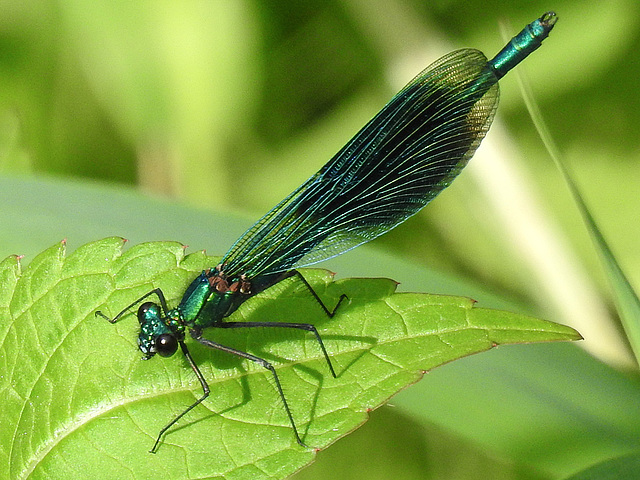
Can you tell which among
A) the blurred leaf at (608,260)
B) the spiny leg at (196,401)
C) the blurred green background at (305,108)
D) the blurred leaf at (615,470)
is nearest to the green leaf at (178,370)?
the spiny leg at (196,401)

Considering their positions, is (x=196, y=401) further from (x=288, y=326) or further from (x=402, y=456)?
(x=402, y=456)

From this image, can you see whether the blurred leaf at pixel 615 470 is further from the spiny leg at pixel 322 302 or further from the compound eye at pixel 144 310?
the compound eye at pixel 144 310

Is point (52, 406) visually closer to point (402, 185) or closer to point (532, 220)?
point (402, 185)

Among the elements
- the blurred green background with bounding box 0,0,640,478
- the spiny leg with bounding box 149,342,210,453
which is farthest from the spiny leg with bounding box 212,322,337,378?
the blurred green background with bounding box 0,0,640,478

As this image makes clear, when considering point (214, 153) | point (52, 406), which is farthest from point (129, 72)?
point (52, 406)

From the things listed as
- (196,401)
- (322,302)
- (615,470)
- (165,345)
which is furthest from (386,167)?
(615,470)

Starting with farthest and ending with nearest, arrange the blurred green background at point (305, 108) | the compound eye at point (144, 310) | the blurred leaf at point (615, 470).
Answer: the blurred green background at point (305, 108), the compound eye at point (144, 310), the blurred leaf at point (615, 470)
